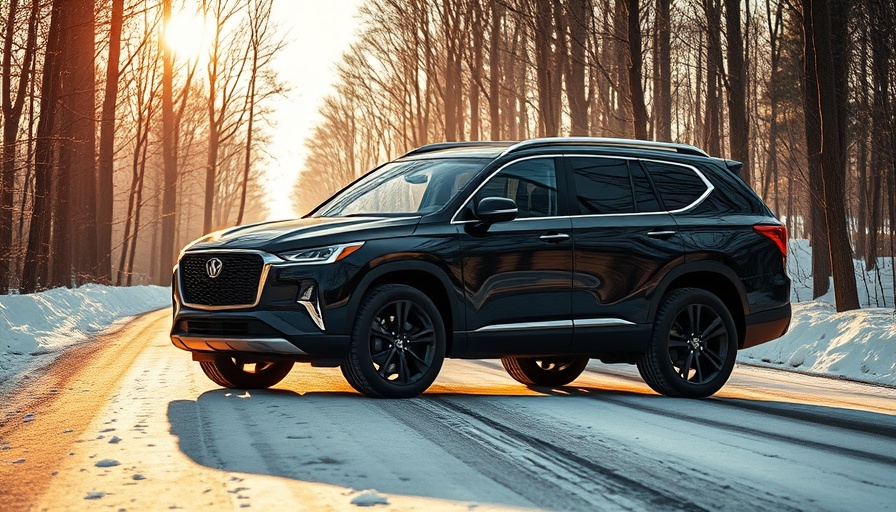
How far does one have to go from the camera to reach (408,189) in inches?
362

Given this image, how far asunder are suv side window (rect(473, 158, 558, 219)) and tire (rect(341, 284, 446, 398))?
1174mm

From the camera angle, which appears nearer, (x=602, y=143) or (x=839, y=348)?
(x=602, y=143)

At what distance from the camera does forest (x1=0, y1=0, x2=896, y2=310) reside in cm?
2245

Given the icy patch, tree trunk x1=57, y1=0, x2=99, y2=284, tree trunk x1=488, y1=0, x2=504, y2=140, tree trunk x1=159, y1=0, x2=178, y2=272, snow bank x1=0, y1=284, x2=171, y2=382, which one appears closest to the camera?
the icy patch

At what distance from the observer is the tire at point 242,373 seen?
9312mm

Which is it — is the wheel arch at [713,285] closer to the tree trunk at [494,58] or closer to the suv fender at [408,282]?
the suv fender at [408,282]

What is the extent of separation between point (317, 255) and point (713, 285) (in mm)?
3899

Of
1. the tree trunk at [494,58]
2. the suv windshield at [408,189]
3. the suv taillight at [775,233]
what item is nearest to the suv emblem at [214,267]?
the suv windshield at [408,189]

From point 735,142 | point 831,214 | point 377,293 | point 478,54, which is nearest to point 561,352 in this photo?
point 377,293

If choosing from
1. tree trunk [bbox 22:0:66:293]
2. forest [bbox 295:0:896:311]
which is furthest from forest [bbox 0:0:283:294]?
forest [bbox 295:0:896:311]

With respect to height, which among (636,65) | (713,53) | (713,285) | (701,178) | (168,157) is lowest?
(713,285)

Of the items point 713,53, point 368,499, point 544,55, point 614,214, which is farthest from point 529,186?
point 713,53

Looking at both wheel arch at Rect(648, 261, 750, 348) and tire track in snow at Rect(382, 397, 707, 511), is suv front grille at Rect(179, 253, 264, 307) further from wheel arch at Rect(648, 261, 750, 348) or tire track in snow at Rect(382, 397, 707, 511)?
wheel arch at Rect(648, 261, 750, 348)

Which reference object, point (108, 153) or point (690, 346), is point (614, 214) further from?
point (108, 153)
